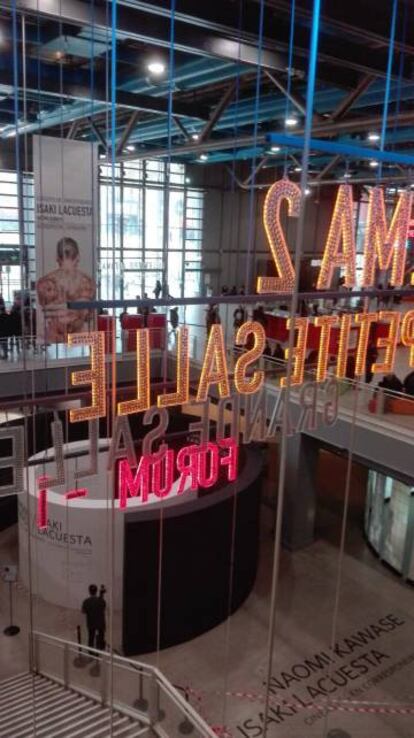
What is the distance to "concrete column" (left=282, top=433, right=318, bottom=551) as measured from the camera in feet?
42.1

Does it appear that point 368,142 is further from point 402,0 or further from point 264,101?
point 402,0

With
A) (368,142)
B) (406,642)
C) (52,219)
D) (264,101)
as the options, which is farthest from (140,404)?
(368,142)

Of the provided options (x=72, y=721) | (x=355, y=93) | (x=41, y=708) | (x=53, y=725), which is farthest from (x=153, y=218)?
(x=53, y=725)

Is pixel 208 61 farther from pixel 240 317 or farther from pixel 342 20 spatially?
pixel 240 317

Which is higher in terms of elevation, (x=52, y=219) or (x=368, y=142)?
(x=368, y=142)

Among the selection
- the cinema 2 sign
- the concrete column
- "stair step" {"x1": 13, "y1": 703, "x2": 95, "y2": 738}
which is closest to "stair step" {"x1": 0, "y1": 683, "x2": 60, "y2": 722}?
"stair step" {"x1": 13, "y1": 703, "x2": 95, "y2": 738}

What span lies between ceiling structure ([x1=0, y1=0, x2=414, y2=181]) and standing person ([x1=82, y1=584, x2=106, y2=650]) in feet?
21.0

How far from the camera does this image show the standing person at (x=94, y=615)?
898 centimetres

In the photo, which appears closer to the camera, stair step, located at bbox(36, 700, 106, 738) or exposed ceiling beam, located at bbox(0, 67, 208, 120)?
stair step, located at bbox(36, 700, 106, 738)

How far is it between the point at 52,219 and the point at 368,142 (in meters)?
12.3

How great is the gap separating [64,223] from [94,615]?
565 centimetres

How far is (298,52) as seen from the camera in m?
8.11

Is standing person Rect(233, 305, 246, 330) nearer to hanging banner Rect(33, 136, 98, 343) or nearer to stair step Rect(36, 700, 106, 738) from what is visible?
hanging banner Rect(33, 136, 98, 343)

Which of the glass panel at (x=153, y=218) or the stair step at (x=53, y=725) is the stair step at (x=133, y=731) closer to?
the stair step at (x=53, y=725)
